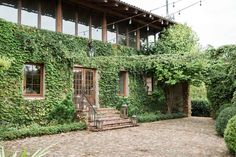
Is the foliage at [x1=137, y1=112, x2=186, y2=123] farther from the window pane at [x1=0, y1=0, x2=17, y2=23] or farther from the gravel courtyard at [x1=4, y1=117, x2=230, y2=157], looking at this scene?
the window pane at [x1=0, y1=0, x2=17, y2=23]

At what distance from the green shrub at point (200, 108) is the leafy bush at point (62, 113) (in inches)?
527

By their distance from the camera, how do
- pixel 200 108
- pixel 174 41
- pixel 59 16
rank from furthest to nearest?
pixel 200 108 < pixel 174 41 < pixel 59 16

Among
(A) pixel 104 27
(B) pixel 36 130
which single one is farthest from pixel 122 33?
(B) pixel 36 130

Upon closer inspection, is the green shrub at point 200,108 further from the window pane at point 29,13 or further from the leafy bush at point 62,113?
the window pane at point 29,13

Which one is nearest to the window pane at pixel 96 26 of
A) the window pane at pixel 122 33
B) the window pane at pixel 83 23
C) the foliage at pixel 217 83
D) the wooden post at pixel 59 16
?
the window pane at pixel 83 23

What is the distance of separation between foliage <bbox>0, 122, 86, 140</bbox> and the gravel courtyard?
1.35ft

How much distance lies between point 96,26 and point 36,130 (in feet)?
28.1

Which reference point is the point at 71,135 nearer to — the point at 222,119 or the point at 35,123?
the point at 35,123

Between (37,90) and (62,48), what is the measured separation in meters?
2.18

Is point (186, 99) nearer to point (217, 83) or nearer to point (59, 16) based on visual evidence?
point (217, 83)

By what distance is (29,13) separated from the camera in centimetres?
1466

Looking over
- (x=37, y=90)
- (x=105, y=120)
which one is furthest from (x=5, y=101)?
(x=105, y=120)

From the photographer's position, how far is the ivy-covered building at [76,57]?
40.4ft

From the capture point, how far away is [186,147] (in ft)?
29.8
